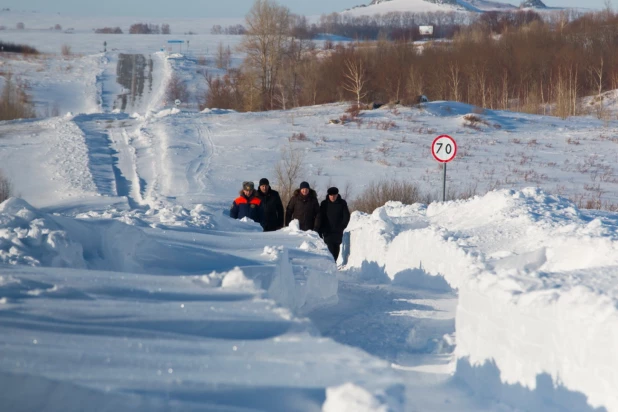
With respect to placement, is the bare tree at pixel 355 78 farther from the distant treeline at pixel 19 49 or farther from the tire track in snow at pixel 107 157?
the distant treeline at pixel 19 49

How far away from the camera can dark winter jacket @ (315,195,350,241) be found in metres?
11.8

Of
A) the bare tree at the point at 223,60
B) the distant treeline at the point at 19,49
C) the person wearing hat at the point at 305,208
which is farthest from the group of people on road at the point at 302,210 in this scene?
the bare tree at the point at 223,60

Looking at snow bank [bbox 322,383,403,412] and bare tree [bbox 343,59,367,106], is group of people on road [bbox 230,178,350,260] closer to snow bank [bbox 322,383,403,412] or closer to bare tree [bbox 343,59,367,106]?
snow bank [bbox 322,383,403,412]

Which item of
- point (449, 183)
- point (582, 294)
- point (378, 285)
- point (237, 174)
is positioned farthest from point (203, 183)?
point (582, 294)

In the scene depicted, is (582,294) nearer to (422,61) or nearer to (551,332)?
(551,332)

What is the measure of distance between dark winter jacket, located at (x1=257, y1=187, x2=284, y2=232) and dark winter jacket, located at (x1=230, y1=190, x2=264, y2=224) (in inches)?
6.9

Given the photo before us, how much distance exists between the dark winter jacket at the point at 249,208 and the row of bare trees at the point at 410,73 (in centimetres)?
3208

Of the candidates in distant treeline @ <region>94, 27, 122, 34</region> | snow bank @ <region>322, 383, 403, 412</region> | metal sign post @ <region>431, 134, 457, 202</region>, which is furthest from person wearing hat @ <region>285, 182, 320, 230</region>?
distant treeline @ <region>94, 27, 122, 34</region>

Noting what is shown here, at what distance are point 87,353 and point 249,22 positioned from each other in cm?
4742

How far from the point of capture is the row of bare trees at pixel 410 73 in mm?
48125

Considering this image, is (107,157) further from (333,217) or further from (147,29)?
(147,29)

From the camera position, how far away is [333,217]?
11.8 meters

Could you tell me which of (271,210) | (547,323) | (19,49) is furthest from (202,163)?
(19,49)

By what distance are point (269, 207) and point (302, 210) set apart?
59 cm
